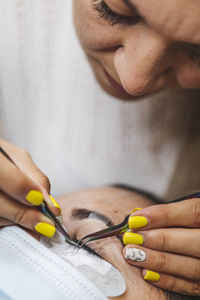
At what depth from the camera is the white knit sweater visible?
1153 mm

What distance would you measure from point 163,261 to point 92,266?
143 mm

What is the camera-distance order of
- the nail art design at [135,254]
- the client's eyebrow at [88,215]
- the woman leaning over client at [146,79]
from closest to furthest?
the woman leaning over client at [146,79], the nail art design at [135,254], the client's eyebrow at [88,215]

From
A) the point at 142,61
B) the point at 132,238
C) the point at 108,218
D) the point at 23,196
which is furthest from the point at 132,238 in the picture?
the point at 142,61

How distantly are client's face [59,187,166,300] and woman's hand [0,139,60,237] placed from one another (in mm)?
119

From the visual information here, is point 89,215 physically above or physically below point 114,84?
below

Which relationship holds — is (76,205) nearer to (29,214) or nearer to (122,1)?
(29,214)

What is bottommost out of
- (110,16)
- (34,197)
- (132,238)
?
(132,238)

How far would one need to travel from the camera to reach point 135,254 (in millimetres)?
687

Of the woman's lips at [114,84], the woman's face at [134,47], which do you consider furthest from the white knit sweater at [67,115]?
the woman's face at [134,47]

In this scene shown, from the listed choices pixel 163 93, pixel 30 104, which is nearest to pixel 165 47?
pixel 163 93

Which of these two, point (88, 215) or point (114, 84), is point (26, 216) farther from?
point (114, 84)

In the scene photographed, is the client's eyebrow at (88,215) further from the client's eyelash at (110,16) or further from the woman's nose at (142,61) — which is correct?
the client's eyelash at (110,16)

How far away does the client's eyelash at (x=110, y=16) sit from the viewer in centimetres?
67

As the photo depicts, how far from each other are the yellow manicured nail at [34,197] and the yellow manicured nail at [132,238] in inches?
7.3
